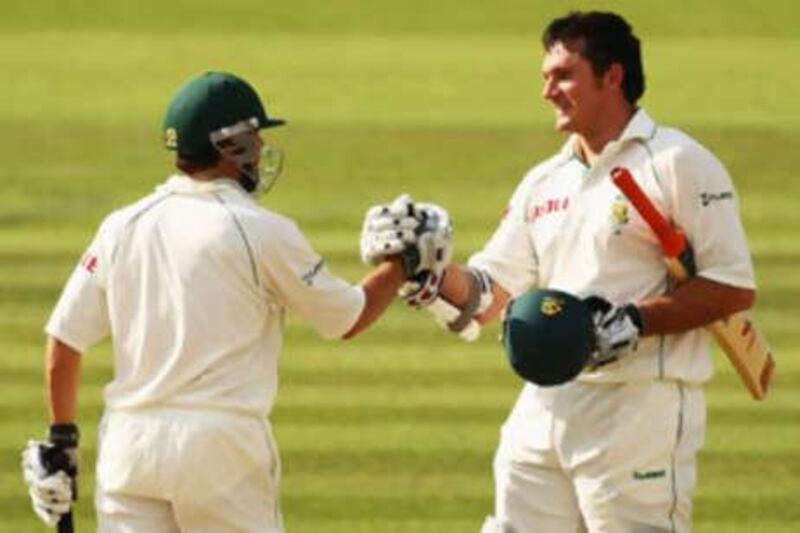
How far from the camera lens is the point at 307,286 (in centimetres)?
809

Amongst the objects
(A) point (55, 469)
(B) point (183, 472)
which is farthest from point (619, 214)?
(A) point (55, 469)

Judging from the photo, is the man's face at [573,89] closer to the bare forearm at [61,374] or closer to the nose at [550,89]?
the nose at [550,89]

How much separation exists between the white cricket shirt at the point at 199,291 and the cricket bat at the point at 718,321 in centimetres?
80

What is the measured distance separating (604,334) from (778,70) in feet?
43.0

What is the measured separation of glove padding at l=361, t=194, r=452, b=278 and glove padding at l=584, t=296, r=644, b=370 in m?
0.49

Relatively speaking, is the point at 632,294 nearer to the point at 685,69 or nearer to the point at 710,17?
the point at 685,69

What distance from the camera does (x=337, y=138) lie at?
18.9 m

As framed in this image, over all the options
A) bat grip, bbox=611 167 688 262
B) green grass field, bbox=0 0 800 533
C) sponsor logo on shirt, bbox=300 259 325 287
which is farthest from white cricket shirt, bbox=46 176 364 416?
green grass field, bbox=0 0 800 533

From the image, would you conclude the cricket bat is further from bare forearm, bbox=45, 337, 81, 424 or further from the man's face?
bare forearm, bbox=45, 337, 81, 424

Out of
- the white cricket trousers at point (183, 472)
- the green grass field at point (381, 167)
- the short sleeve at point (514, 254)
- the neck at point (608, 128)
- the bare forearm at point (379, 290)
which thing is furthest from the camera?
the green grass field at point (381, 167)

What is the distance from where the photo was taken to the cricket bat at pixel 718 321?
8.21m

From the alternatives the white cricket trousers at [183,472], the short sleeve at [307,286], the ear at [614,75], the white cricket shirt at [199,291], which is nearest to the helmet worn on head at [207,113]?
the white cricket shirt at [199,291]

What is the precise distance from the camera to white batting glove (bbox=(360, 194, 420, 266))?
8398mm

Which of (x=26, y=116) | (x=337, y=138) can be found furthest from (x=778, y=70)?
(x=26, y=116)
